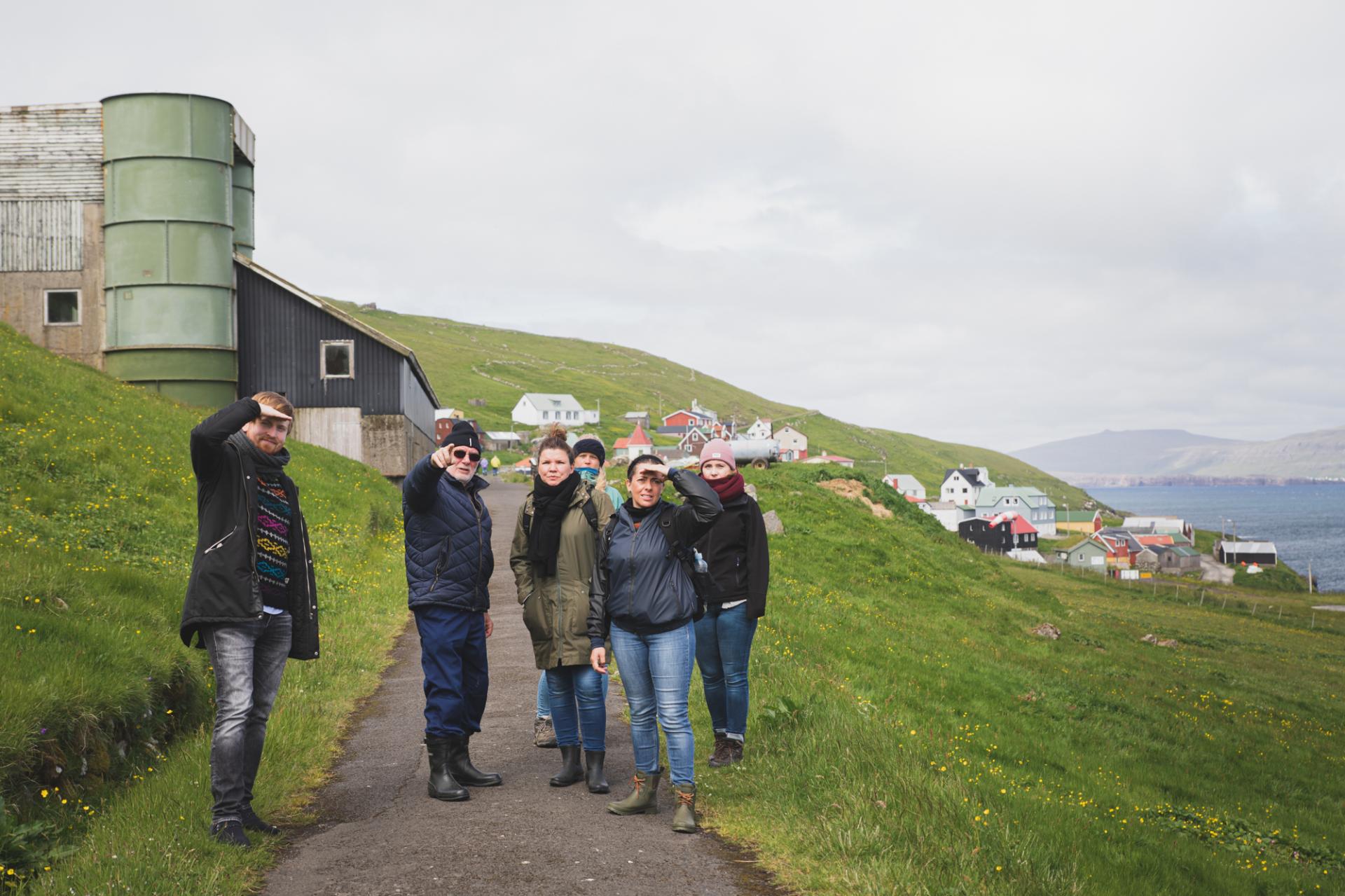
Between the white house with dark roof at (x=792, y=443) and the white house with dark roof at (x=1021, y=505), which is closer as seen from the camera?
the white house with dark roof at (x=1021, y=505)

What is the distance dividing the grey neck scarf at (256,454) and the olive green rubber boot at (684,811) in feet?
11.4

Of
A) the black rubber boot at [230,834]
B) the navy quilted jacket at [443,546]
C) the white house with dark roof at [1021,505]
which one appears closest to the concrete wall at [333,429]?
the navy quilted jacket at [443,546]

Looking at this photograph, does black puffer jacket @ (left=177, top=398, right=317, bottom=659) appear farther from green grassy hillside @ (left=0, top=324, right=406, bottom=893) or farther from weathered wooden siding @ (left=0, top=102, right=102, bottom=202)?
weathered wooden siding @ (left=0, top=102, right=102, bottom=202)

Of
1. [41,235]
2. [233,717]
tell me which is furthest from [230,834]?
[41,235]

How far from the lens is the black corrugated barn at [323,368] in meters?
35.6

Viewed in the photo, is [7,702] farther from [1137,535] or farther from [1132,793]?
[1137,535]

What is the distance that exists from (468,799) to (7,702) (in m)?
3.08

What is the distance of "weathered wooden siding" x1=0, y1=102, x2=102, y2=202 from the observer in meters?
33.0

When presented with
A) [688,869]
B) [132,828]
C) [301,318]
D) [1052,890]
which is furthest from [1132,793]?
[301,318]

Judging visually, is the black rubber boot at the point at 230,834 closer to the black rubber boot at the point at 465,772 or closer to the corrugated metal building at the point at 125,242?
the black rubber boot at the point at 465,772

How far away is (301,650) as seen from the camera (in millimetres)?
6727

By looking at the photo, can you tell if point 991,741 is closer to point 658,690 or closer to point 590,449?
point 590,449

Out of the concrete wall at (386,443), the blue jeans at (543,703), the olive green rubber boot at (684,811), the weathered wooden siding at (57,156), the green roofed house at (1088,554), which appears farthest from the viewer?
the green roofed house at (1088,554)

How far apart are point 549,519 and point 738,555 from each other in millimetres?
1861
